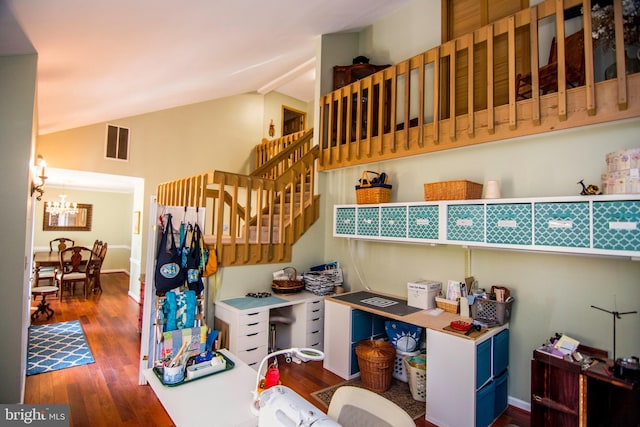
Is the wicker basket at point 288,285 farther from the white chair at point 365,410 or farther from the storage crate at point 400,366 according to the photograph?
the white chair at point 365,410

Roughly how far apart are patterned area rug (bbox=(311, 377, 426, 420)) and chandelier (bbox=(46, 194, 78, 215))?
8.24 meters

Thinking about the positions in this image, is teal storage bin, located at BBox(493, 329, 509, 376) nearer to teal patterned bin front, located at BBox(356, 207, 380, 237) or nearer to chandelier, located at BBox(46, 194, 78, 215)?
teal patterned bin front, located at BBox(356, 207, 380, 237)

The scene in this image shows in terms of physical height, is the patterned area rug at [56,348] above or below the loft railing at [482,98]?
below

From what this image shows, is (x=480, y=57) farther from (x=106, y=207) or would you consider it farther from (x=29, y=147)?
(x=106, y=207)

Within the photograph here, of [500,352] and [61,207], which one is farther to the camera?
[61,207]

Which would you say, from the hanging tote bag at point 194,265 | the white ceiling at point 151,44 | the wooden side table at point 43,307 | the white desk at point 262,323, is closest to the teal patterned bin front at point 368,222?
the white desk at point 262,323

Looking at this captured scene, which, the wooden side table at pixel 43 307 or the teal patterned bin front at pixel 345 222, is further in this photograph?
the wooden side table at pixel 43 307

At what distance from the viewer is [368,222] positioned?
3.60 metres

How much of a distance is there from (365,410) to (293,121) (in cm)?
774

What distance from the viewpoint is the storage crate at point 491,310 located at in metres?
2.71

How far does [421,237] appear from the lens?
10.0 ft

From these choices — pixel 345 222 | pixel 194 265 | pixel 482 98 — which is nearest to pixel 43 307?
pixel 194 265

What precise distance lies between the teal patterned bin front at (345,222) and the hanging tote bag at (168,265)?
1.82m

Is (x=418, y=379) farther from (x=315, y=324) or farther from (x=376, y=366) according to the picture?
(x=315, y=324)
